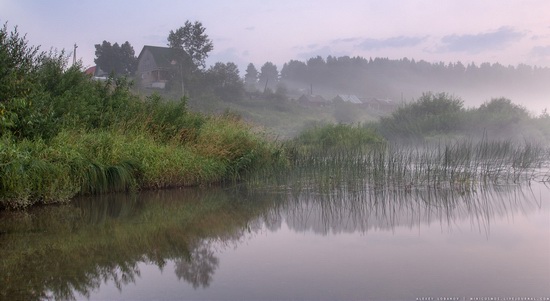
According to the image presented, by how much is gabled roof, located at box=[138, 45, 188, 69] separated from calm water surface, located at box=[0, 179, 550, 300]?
1529 inches

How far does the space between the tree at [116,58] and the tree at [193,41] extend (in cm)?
782

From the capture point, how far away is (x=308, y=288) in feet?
18.3

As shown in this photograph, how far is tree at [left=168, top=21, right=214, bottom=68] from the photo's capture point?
162 ft

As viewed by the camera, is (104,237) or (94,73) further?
(94,73)

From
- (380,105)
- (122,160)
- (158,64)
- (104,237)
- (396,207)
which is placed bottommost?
(396,207)

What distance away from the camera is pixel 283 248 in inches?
296

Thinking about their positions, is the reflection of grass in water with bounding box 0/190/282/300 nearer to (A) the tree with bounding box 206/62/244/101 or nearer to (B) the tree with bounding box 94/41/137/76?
(A) the tree with bounding box 206/62/244/101

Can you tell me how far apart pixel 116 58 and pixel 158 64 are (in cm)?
732

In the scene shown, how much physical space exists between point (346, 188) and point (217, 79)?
3698 centimetres

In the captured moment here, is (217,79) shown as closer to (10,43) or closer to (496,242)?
(10,43)

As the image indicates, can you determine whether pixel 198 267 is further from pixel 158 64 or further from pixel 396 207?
pixel 158 64

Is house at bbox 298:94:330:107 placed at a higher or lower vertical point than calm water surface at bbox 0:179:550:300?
higher

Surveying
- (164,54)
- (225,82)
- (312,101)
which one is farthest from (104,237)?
(312,101)

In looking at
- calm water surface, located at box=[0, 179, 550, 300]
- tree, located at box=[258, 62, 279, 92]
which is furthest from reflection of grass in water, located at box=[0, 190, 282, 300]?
tree, located at box=[258, 62, 279, 92]
